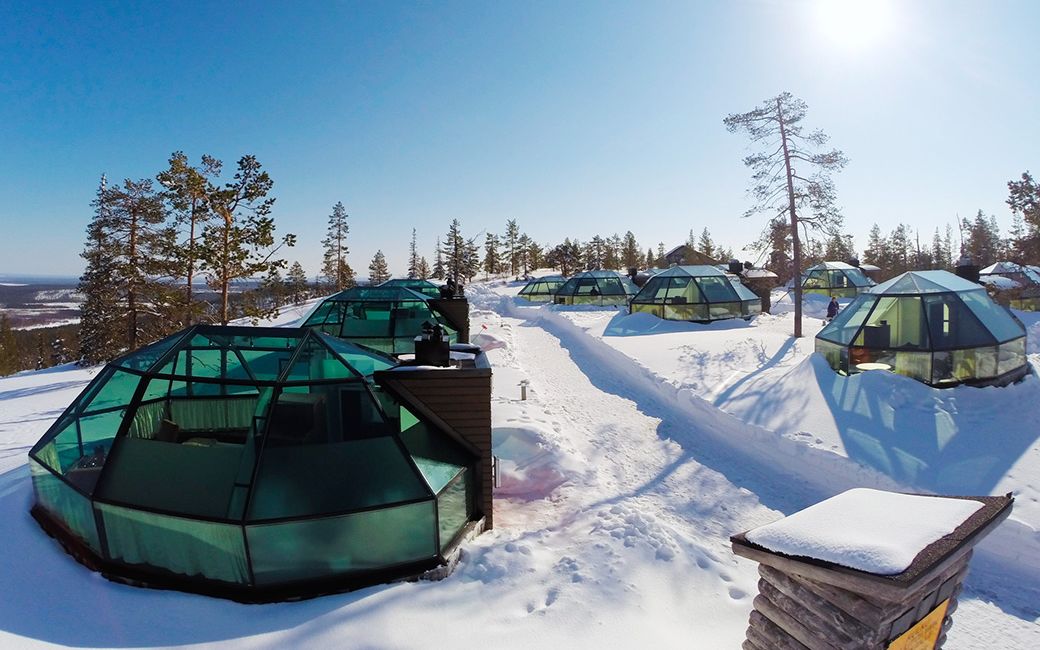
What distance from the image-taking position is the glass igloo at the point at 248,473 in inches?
167

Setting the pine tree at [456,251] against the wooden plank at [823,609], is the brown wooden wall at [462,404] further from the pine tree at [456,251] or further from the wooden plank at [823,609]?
the pine tree at [456,251]

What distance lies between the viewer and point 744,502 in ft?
23.1

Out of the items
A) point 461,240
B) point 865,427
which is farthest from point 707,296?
point 461,240

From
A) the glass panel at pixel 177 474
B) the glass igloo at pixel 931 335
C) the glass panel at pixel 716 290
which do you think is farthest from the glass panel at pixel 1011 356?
the glass panel at pixel 177 474

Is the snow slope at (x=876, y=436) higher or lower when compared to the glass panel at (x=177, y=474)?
lower

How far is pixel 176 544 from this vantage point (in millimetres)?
4270

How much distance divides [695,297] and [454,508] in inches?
775

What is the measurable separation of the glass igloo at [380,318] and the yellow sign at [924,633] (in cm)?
1322

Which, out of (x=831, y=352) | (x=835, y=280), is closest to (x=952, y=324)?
(x=831, y=352)

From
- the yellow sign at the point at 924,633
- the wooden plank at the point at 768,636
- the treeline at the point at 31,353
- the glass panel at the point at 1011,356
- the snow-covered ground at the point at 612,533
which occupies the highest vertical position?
the glass panel at the point at 1011,356

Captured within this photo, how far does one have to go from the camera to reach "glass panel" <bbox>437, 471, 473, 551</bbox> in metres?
5.00

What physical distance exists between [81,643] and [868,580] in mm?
4917

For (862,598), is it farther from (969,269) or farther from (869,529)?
(969,269)

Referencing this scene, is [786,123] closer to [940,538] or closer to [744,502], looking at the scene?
[744,502]
